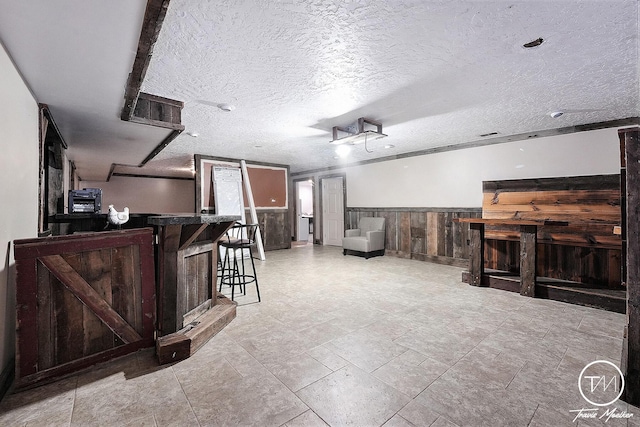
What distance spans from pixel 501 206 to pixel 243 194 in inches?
224

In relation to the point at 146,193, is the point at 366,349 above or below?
below

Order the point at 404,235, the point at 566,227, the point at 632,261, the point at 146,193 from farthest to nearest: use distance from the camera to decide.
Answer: the point at 146,193 → the point at 404,235 → the point at 566,227 → the point at 632,261

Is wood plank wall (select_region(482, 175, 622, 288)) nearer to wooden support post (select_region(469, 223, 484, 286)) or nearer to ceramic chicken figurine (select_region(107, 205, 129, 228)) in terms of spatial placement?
wooden support post (select_region(469, 223, 484, 286))

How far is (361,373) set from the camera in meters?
1.95

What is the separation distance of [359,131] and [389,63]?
153 centimetres

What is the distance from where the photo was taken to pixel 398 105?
3.41m

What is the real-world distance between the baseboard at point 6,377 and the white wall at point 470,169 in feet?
20.8

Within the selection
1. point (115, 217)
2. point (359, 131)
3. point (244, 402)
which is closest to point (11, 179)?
point (115, 217)

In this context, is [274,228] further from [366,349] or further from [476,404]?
[476,404]

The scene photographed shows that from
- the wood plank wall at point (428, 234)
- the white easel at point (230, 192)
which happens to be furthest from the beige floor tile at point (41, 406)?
the wood plank wall at point (428, 234)

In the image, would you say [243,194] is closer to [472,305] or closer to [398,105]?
[398,105]

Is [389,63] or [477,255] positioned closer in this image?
[389,63]

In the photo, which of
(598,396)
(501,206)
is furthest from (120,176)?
(598,396)

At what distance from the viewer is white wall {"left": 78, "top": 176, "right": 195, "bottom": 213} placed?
9898mm
